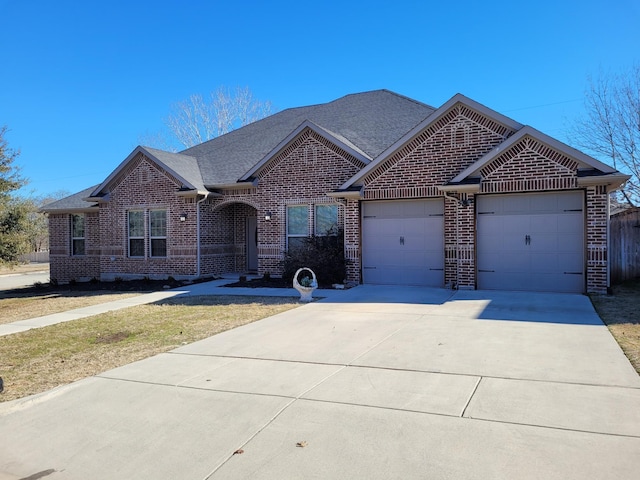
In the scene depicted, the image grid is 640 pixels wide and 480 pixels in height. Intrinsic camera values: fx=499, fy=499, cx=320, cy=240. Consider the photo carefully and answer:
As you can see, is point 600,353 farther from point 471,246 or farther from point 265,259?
point 265,259

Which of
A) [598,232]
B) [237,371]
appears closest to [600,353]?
[237,371]

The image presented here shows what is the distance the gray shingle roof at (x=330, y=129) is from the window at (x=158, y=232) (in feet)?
7.06

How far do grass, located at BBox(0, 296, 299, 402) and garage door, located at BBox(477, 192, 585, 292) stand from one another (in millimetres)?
5343

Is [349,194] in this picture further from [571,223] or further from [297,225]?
[571,223]

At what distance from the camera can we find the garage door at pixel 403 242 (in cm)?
1397

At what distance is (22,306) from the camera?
13.9 m

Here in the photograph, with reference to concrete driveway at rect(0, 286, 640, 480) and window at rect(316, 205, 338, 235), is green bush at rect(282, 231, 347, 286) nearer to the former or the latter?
window at rect(316, 205, 338, 235)

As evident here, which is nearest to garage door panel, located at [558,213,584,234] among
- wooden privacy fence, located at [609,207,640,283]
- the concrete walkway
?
wooden privacy fence, located at [609,207,640,283]

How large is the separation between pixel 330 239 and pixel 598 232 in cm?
733

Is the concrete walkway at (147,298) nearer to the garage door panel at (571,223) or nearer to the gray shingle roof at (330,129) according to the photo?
the gray shingle roof at (330,129)

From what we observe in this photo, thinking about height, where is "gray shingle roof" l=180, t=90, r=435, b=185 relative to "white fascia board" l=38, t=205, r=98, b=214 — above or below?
above

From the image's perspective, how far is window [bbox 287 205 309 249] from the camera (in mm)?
16609

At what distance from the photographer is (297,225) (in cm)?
1675

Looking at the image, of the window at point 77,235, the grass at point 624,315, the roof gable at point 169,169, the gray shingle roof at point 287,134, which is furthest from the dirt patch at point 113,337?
the window at point 77,235
